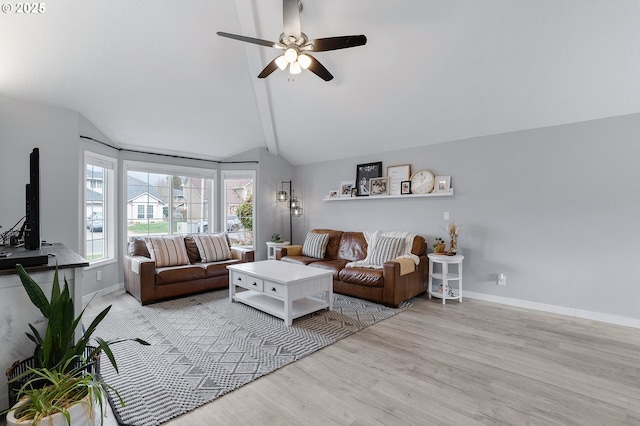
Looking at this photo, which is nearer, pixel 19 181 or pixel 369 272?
pixel 19 181

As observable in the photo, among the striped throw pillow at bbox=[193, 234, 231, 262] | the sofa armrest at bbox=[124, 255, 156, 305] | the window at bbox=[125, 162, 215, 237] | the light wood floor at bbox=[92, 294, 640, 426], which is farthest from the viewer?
the window at bbox=[125, 162, 215, 237]

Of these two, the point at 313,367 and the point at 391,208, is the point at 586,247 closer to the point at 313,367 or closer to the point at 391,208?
the point at 391,208

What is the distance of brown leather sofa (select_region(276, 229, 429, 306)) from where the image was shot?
3705 millimetres

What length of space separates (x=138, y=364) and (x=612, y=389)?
348 cm

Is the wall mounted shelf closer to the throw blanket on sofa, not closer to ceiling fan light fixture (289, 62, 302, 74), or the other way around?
the throw blanket on sofa

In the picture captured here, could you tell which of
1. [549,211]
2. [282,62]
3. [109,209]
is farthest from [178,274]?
[549,211]

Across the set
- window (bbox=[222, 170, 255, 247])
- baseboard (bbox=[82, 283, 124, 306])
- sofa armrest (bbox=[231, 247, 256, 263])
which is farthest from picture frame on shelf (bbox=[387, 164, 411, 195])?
baseboard (bbox=[82, 283, 124, 306])

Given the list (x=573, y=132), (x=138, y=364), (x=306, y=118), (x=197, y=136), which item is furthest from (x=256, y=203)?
(x=573, y=132)

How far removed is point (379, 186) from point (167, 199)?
373cm

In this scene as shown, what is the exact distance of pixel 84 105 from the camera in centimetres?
370

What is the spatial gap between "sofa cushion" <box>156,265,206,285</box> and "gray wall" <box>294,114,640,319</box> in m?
3.25

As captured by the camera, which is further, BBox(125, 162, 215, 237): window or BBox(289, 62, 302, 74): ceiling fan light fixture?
BBox(125, 162, 215, 237): window

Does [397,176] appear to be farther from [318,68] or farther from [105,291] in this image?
[105,291]

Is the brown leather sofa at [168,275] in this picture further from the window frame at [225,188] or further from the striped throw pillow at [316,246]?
the window frame at [225,188]
